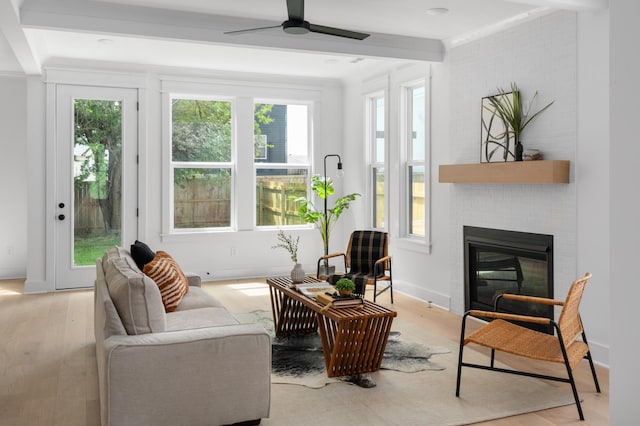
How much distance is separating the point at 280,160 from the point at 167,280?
3885 millimetres

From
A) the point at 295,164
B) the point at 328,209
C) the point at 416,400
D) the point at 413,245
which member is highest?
the point at 295,164

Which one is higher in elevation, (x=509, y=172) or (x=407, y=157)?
(x=407, y=157)

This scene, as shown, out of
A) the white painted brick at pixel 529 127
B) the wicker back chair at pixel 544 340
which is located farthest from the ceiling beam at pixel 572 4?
the wicker back chair at pixel 544 340

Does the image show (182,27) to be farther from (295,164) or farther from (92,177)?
(295,164)

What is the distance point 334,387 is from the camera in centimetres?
340

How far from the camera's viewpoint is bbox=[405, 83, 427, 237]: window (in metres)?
6.04

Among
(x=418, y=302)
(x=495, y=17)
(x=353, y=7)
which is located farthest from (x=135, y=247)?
(x=495, y=17)

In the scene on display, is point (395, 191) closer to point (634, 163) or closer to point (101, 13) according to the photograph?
point (101, 13)

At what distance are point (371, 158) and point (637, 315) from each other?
19.6 feet

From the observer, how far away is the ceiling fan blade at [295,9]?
339 cm

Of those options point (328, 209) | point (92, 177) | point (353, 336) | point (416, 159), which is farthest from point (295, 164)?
point (353, 336)

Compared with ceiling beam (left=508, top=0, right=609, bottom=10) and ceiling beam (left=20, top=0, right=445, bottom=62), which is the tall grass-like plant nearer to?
ceiling beam (left=20, top=0, right=445, bottom=62)

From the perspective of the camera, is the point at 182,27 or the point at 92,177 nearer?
the point at 182,27

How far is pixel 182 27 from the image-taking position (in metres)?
4.57
